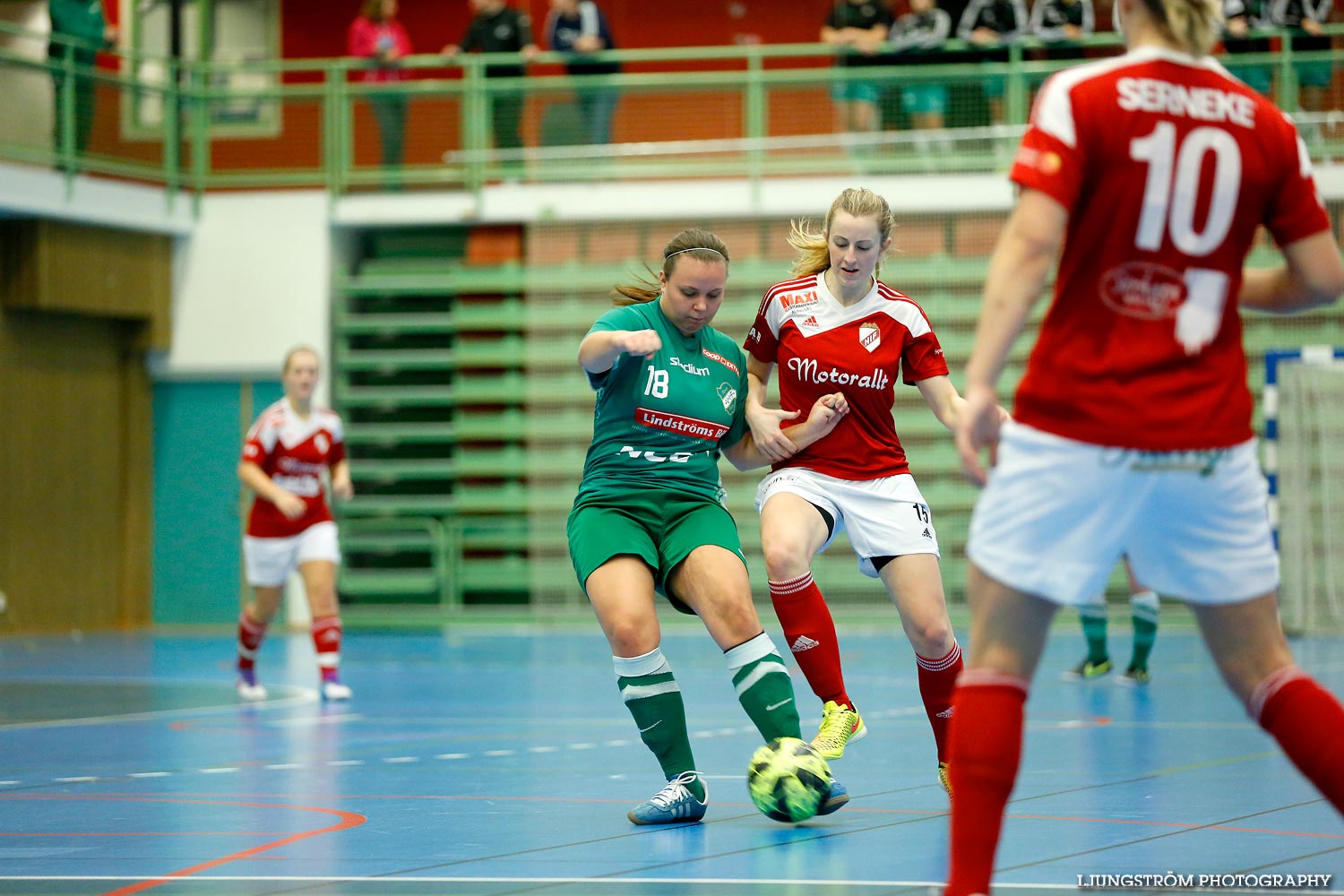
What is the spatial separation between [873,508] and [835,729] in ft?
2.70

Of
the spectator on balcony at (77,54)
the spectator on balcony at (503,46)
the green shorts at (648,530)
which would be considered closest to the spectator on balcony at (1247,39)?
the spectator on balcony at (503,46)

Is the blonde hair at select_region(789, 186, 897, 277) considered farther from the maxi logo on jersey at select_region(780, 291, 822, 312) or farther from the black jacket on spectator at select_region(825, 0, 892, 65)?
the black jacket on spectator at select_region(825, 0, 892, 65)

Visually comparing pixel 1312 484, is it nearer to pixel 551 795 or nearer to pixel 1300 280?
pixel 551 795

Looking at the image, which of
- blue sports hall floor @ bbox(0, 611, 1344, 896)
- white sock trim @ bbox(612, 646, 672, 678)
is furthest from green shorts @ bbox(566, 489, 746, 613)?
blue sports hall floor @ bbox(0, 611, 1344, 896)

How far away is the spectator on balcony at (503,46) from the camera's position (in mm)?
17656

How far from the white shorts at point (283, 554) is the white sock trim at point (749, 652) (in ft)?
19.4

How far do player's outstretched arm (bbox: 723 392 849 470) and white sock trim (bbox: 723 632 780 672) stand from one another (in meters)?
0.74

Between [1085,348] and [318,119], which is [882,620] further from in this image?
[1085,348]

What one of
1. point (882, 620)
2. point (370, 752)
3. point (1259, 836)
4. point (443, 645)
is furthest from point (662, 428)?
point (882, 620)

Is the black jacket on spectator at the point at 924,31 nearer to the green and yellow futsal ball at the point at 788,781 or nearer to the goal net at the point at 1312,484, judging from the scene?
the goal net at the point at 1312,484

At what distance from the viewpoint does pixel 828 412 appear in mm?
5961

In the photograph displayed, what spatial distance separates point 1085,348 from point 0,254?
15743mm

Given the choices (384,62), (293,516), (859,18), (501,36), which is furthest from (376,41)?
(293,516)

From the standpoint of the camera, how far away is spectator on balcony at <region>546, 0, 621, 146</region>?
1723cm
